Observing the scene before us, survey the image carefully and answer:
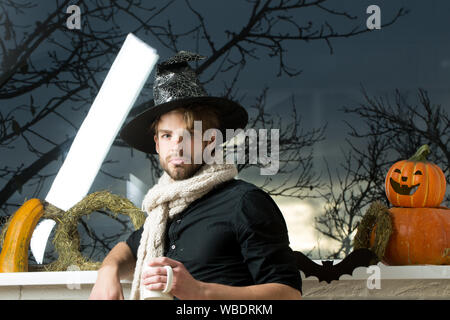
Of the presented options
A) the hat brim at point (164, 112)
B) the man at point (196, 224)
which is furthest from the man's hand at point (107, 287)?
the hat brim at point (164, 112)

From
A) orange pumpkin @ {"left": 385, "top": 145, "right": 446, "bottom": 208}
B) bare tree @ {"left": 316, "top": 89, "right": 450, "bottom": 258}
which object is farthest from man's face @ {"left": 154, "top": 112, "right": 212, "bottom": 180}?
bare tree @ {"left": 316, "top": 89, "right": 450, "bottom": 258}

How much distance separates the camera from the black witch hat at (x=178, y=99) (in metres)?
1.37

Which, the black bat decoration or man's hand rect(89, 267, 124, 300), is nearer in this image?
man's hand rect(89, 267, 124, 300)

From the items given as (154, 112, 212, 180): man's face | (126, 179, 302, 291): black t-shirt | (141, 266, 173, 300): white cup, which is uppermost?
(154, 112, 212, 180): man's face

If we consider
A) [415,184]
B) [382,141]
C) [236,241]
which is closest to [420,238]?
[415,184]

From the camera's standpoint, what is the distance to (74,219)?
2182mm

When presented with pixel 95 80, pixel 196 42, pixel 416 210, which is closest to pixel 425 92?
pixel 416 210

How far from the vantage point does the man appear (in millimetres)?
1148

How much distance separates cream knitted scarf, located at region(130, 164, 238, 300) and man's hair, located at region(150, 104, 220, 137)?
0.33 ft

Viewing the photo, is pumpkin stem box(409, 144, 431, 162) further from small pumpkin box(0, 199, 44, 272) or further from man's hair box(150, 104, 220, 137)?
small pumpkin box(0, 199, 44, 272)

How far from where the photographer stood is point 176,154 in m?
1.32

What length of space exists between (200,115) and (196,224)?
27 cm

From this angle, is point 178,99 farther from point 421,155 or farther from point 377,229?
point 421,155
